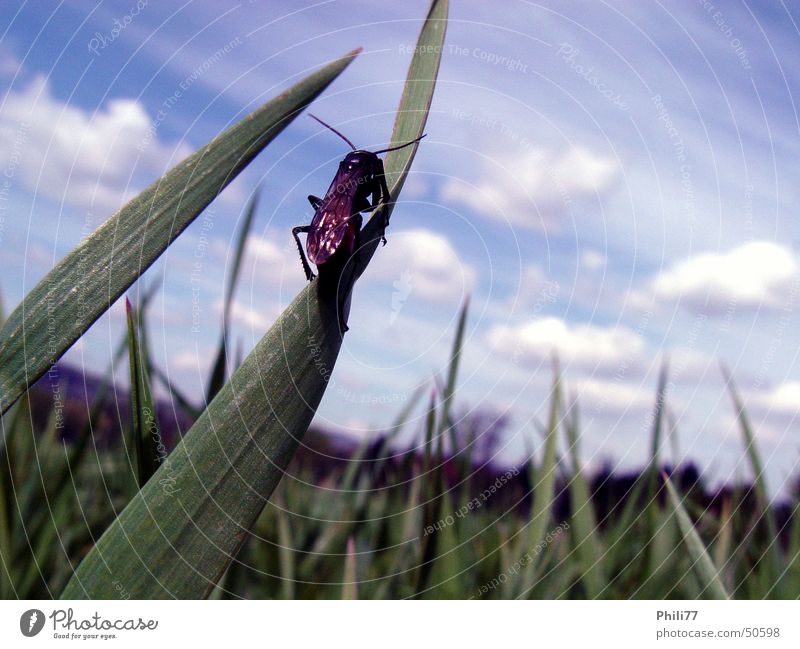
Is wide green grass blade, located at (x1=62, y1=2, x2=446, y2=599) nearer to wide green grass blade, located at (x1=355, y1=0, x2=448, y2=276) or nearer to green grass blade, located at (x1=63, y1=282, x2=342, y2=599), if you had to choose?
green grass blade, located at (x1=63, y1=282, x2=342, y2=599)

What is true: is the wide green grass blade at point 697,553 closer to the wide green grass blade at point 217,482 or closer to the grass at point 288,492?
the grass at point 288,492

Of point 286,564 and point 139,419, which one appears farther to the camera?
point 286,564

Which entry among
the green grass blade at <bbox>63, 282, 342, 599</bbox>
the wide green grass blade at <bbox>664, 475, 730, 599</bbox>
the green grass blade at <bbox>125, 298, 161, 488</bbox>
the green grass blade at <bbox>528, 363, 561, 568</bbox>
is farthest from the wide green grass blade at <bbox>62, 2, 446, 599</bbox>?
the wide green grass blade at <bbox>664, 475, 730, 599</bbox>

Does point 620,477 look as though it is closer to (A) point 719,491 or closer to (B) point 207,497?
(A) point 719,491

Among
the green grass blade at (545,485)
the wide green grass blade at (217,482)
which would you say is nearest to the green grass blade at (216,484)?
the wide green grass blade at (217,482)

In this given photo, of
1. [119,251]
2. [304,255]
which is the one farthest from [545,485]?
[119,251]

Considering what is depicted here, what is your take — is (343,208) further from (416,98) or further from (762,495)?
(762,495)
